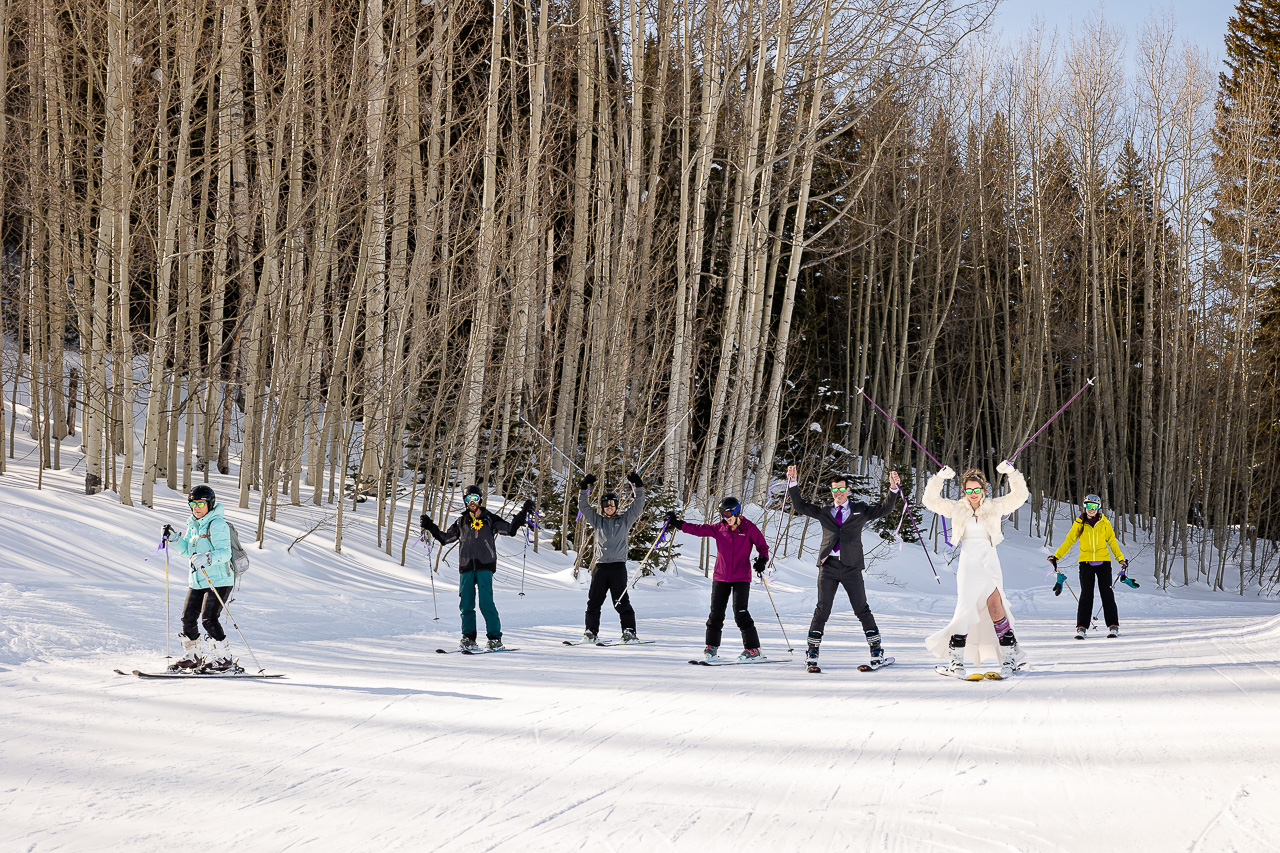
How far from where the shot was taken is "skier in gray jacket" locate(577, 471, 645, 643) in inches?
430

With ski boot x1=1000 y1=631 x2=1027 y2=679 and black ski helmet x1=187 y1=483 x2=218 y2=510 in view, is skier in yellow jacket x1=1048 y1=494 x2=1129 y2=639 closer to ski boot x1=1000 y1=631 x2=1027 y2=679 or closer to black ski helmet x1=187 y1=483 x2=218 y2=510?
ski boot x1=1000 y1=631 x2=1027 y2=679

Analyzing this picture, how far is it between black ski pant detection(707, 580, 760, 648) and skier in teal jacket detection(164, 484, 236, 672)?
173 inches

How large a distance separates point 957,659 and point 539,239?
39.6ft

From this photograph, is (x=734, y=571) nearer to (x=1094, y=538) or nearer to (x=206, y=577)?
(x=206, y=577)

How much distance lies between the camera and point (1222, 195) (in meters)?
29.4

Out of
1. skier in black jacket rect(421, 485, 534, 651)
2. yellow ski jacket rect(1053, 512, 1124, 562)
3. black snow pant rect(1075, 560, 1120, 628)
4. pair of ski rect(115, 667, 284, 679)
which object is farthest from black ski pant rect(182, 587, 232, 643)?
black snow pant rect(1075, 560, 1120, 628)

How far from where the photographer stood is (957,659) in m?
9.34

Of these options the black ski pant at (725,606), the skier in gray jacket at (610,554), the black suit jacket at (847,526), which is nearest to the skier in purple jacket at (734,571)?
the black ski pant at (725,606)

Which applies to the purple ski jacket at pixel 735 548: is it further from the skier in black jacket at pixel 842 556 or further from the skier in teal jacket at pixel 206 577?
the skier in teal jacket at pixel 206 577

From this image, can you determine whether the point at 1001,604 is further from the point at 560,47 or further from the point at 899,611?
the point at 560,47

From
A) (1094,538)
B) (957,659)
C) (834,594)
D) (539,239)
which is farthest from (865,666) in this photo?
(539,239)

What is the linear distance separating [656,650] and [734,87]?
16645 mm

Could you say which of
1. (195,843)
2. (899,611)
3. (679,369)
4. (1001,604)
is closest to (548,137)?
(679,369)

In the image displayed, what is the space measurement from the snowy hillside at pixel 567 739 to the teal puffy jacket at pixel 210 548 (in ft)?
2.85
